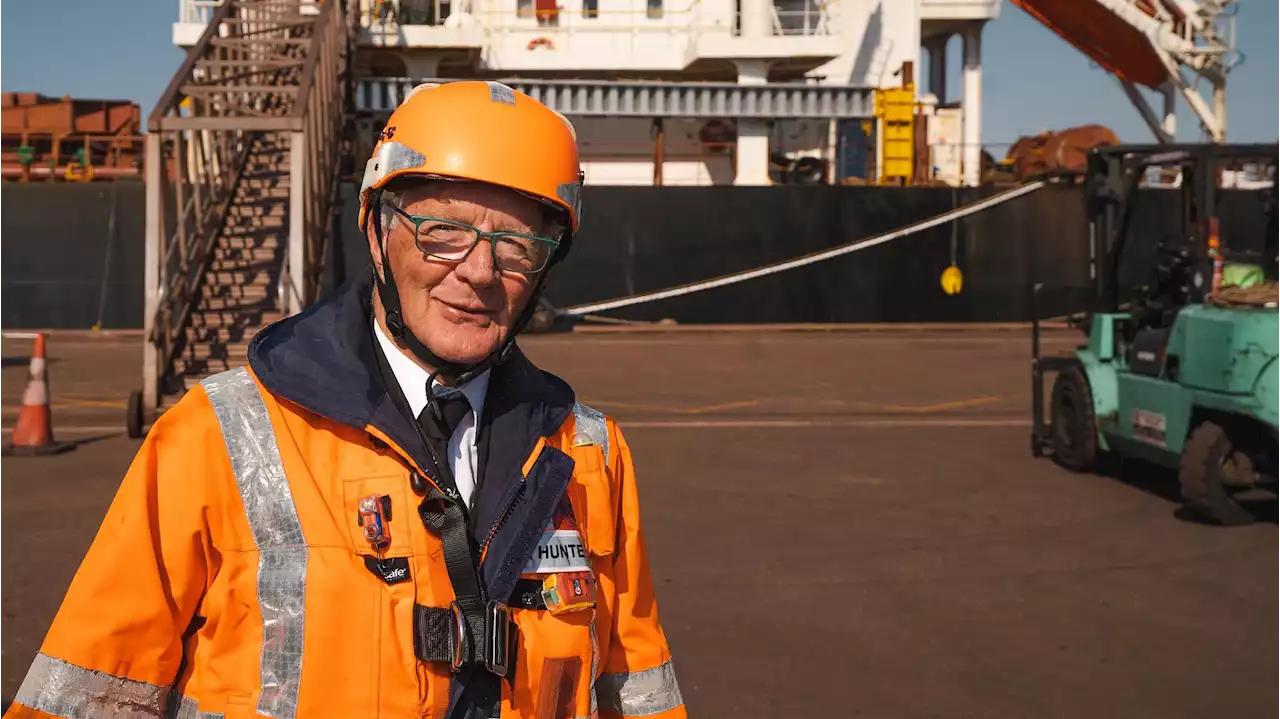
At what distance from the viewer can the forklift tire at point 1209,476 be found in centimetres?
898

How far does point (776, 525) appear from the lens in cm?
898

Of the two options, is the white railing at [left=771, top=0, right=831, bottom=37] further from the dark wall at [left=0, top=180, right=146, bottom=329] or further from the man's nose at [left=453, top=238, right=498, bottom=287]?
the man's nose at [left=453, top=238, right=498, bottom=287]

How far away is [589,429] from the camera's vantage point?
2.59 metres

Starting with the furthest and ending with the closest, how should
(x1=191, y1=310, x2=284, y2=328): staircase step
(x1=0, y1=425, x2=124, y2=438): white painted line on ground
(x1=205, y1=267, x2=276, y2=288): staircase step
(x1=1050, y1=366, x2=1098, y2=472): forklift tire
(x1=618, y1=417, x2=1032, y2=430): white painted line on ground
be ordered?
(x1=205, y1=267, x2=276, y2=288): staircase step, (x1=191, y1=310, x2=284, y2=328): staircase step, (x1=618, y1=417, x2=1032, y2=430): white painted line on ground, (x1=0, y1=425, x2=124, y2=438): white painted line on ground, (x1=1050, y1=366, x2=1098, y2=472): forklift tire

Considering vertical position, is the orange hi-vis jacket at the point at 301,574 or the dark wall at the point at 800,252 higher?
the dark wall at the point at 800,252

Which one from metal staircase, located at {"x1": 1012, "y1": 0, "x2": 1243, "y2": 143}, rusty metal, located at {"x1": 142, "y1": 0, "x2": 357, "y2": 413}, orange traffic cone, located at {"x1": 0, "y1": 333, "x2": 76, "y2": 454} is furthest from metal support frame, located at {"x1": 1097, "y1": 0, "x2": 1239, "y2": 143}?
orange traffic cone, located at {"x1": 0, "y1": 333, "x2": 76, "y2": 454}

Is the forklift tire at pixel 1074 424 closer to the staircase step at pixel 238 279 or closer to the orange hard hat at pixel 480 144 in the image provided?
the staircase step at pixel 238 279

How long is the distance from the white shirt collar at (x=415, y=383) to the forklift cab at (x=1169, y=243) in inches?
330

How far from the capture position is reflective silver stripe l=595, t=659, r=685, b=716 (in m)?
2.60

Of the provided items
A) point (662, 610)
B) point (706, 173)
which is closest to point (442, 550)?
point (662, 610)

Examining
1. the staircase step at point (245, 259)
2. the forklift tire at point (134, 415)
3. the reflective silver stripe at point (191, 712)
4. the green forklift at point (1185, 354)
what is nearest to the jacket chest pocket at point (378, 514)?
the reflective silver stripe at point (191, 712)

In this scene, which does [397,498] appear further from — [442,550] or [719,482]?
[719,482]

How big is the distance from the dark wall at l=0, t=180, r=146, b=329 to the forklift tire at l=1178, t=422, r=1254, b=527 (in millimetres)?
20934

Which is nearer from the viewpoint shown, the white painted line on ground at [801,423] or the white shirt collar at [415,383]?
the white shirt collar at [415,383]
